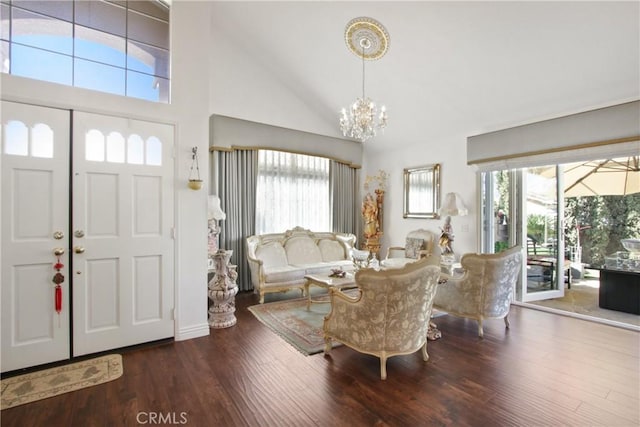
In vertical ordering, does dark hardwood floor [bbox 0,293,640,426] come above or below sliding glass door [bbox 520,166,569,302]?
below

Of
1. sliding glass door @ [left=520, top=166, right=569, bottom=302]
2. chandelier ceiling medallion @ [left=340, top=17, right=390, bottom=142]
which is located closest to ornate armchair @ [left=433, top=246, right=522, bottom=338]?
sliding glass door @ [left=520, top=166, right=569, bottom=302]

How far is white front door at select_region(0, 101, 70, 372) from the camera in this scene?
→ 2.48 metres

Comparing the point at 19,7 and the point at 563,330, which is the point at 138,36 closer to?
the point at 19,7

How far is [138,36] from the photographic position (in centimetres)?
317

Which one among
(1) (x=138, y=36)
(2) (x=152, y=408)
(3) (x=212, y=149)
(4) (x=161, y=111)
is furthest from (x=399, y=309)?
(3) (x=212, y=149)

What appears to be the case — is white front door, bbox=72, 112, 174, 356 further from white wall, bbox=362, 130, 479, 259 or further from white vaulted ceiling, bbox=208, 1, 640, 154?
white wall, bbox=362, 130, 479, 259

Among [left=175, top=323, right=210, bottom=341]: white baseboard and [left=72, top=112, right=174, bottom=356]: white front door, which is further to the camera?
[left=175, top=323, right=210, bottom=341]: white baseboard

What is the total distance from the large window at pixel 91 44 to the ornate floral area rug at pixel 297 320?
9.42 ft

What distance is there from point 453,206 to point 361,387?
359 cm

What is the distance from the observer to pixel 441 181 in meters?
5.61

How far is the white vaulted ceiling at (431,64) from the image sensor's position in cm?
321

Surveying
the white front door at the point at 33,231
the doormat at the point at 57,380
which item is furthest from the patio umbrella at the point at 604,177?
the white front door at the point at 33,231

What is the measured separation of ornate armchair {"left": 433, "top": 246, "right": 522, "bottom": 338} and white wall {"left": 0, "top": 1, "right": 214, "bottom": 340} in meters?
2.92

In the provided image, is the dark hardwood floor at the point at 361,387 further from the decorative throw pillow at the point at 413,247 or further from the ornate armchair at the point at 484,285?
the decorative throw pillow at the point at 413,247
